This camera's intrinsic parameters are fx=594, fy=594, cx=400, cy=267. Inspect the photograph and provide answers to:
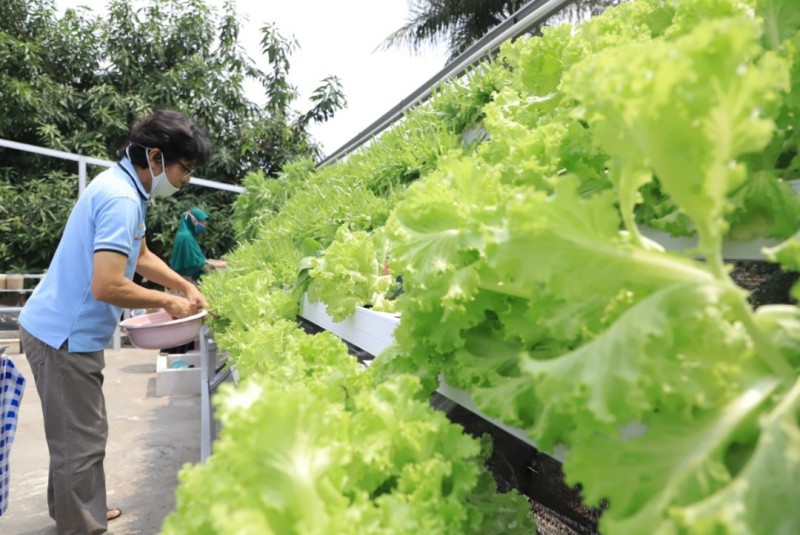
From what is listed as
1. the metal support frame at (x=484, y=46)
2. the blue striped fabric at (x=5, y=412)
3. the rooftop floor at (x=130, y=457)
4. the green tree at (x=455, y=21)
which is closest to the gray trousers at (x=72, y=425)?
the blue striped fabric at (x=5, y=412)

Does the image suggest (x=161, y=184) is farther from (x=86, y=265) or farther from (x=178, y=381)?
(x=178, y=381)

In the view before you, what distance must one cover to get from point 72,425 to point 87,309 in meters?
0.63

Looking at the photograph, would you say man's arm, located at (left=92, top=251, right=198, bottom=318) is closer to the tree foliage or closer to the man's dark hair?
the man's dark hair

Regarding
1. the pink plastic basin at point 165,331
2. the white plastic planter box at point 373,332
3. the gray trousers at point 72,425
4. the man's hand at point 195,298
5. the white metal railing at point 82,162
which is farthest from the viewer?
the white metal railing at point 82,162

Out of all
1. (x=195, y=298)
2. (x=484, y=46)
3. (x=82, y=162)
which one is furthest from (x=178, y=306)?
(x=82, y=162)

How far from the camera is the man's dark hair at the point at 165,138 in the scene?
334 cm

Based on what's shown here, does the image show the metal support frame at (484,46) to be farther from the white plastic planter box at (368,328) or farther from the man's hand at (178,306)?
the man's hand at (178,306)

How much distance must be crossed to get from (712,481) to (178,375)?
24.5ft

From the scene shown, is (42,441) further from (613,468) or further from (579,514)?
(613,468)

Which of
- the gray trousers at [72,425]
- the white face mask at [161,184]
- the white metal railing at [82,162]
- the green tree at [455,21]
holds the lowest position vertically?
the gray trousers at [72,425]

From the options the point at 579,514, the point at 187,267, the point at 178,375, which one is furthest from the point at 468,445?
the point at 187,267

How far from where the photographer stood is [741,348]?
70cm

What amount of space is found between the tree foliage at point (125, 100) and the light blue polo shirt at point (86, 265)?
9.56 metres

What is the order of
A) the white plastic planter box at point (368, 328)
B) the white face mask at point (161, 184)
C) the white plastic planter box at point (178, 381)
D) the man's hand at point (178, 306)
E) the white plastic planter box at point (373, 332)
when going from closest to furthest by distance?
1. the white plastic planter box at point (373, 332)
2. the white plastic planter box at point (368, 328)
3. the white face mask at point (161, 184)
4. the man's hand at point (178, 306)
5. the white plastic planter box at point (178, 381)
